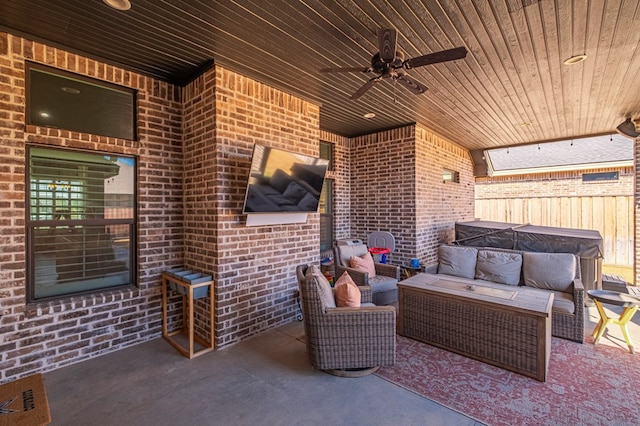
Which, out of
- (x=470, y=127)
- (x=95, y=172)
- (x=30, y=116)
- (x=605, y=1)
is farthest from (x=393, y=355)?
(x=470, y=127)

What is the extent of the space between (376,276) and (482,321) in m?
1.82

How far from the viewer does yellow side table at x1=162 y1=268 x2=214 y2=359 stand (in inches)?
122

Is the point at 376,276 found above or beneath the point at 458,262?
beneath

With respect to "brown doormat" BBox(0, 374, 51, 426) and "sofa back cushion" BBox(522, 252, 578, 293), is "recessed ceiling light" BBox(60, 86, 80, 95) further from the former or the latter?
"sofa back cushion" BBox(522, 252, 578, 293)

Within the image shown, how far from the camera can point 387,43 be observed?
2.27m

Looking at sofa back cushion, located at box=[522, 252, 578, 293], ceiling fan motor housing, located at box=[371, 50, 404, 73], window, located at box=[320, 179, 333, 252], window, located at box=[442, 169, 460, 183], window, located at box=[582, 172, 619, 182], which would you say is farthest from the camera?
window, located at box=[582, 172, 619, 182]

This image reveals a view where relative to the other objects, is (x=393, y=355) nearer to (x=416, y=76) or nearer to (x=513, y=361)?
(x=513, y=361)

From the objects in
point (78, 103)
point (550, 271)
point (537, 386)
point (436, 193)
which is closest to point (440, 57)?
point (537, 386)

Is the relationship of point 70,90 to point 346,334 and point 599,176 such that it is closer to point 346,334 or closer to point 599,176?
point 346,334

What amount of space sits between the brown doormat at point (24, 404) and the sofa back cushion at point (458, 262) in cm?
461

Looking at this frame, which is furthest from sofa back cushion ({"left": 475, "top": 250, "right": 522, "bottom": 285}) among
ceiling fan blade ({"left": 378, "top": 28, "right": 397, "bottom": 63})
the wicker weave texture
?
ceiling fan blade ({"left": 378, "top": 28, "right": 397, "bottom": 63})

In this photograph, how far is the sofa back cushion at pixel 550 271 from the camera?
12.5ft

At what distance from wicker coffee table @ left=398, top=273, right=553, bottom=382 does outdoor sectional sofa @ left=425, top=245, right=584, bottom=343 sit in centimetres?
56

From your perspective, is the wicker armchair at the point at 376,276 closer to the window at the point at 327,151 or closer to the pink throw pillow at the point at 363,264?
the pink throw pillow at the point at 363,264
